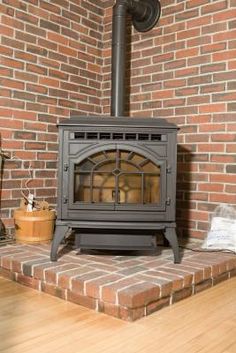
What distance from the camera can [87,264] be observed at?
6.30ft

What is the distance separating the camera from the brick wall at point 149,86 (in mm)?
2480

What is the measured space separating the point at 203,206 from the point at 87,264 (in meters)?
1.03

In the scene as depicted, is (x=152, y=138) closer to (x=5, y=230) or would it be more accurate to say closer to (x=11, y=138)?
(x=11, y=138)

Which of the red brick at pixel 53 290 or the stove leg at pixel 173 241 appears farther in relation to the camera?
the stove leg at pixel 173 241

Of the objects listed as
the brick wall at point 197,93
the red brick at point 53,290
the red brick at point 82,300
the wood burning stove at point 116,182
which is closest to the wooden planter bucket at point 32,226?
the wood burning stove at point 116,182

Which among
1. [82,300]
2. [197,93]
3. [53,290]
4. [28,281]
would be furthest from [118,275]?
[197,93]

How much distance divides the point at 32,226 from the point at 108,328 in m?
1.07

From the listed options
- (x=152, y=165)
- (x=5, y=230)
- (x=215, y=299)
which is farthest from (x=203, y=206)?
(x=5, y=230)

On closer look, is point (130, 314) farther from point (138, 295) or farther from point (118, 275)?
point (118, 275)

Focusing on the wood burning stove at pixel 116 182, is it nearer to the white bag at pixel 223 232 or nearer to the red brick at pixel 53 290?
the red brick at pixel 53 290

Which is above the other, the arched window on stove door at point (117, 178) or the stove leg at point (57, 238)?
→ the arched window on stove door at point (117, 178)

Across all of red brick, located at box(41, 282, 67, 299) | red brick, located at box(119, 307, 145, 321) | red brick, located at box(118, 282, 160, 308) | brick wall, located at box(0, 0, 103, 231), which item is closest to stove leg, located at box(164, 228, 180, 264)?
red brick, located at box(118, 282, 160, 308)

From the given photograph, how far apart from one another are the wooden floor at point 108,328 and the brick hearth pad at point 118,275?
1.9 inches

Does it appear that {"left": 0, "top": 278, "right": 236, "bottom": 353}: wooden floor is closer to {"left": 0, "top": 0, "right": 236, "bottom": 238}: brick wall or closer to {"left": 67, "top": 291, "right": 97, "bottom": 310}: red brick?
{"left": 67, "top": 291, "right": 97, "bottom": 310}: red brick
